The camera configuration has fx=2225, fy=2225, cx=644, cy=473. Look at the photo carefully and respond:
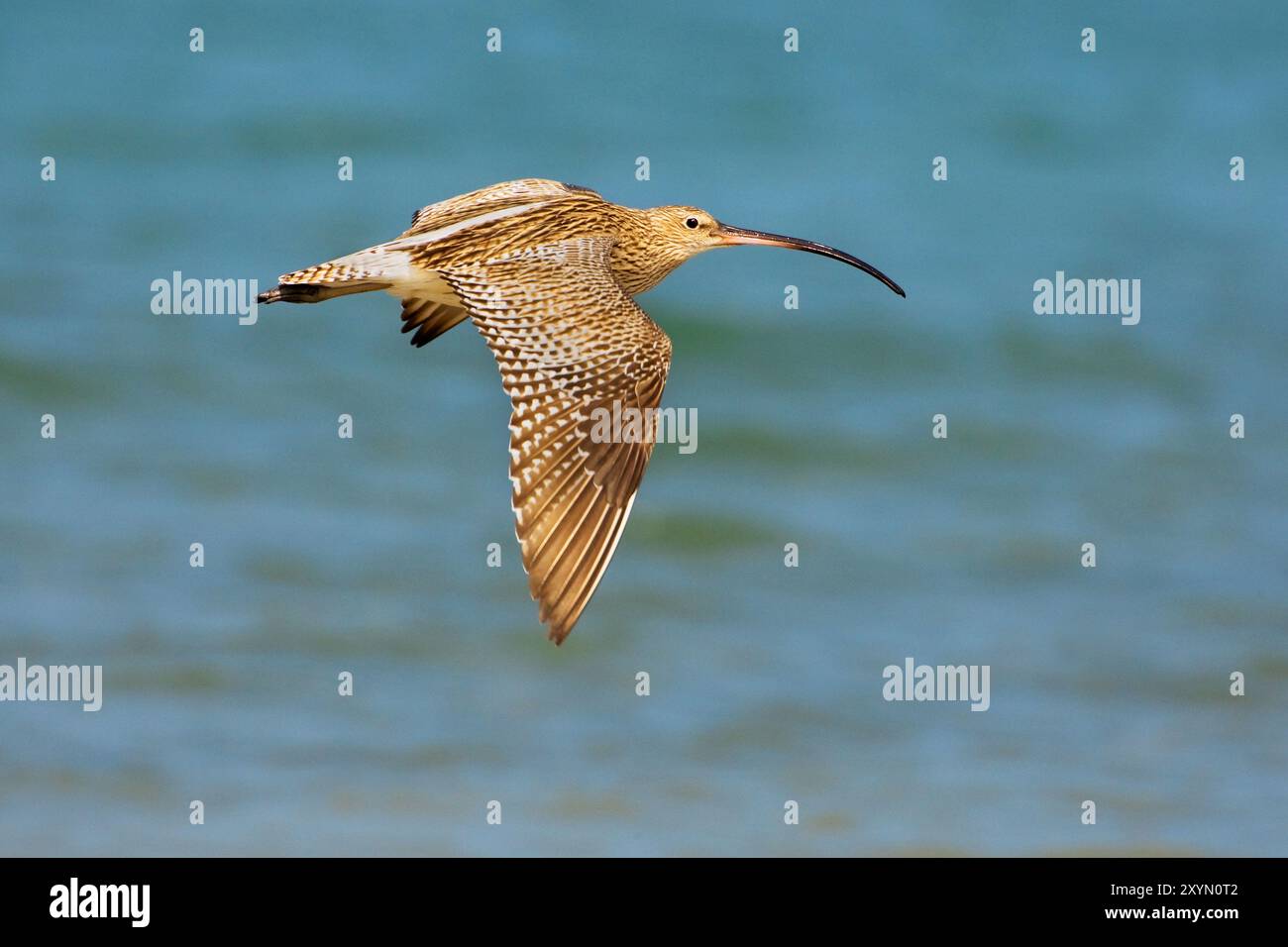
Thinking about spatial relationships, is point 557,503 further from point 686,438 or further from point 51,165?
point 51,165

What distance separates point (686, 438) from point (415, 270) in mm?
7422

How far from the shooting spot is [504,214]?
38.1 feet

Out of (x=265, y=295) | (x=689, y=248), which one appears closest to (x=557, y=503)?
(x=265, y=295)

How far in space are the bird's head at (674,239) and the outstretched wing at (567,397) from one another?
1159 millimetres

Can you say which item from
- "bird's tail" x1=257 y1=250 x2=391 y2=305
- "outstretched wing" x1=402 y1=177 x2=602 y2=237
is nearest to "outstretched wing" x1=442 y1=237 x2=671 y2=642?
"bird's tail" x1=257 y1=250 x2=391 y2=305

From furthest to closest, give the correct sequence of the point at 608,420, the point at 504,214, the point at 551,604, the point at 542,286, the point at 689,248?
the point at 689,248
the point at 504,214
the point at 542,286
the point at 608,420
the point at 551,604

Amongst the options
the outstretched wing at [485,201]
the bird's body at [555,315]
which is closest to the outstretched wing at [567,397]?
the bird's body at [555,315]

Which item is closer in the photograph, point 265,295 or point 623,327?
point 623,327

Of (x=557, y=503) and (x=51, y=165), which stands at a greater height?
Result: (x=51, y=165)

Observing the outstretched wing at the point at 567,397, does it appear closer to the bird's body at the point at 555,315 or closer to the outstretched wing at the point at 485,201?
the bird's body at the point at 555,315

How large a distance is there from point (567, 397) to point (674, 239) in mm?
2643

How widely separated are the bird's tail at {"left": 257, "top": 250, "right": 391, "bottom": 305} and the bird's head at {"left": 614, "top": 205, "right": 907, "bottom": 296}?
1558 mm

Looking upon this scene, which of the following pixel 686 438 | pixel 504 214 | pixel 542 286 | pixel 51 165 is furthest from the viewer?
pixel 51 165

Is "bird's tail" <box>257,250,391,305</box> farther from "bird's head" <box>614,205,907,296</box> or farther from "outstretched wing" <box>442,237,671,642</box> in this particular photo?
"bird's head" <box>614,205,907,296</box>
